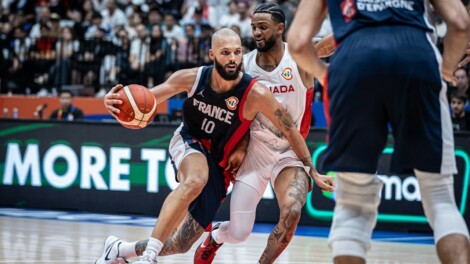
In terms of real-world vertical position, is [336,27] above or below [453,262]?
above

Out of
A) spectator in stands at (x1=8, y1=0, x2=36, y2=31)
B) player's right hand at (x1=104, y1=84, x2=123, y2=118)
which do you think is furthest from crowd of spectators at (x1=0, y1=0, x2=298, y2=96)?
player's right hand at (x1=104, y1=84, x2=123, y2=118)

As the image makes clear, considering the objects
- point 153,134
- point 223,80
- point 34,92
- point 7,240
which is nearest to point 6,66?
point 34,92

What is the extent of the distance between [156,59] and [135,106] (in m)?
9.58

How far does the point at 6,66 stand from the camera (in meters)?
17.3

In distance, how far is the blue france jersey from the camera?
4.06 meters

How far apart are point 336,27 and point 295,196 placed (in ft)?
8.53

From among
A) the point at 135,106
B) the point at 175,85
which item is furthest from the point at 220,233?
the point at 135,106

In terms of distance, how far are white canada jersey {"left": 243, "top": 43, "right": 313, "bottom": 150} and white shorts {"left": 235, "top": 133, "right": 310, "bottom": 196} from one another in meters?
0.06

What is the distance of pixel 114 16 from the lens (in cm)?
1783

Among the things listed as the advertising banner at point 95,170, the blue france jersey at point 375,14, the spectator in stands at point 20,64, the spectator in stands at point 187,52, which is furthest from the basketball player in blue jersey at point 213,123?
the spectator in stands at point 20,64

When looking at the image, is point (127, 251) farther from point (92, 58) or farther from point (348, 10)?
point (92, 58)

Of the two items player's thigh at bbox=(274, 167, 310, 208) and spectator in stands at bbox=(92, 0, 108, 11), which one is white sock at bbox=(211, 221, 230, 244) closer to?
player's thigh at bbox=(274, 167, 310, 208)

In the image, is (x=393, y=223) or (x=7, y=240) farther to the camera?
(x=393, y=223)

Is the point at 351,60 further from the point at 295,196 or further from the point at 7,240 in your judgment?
the point at 7,240
